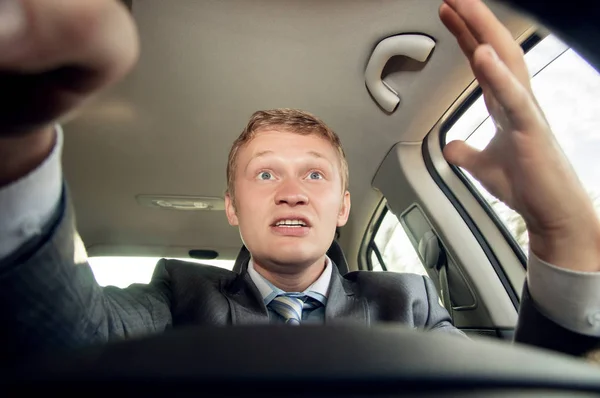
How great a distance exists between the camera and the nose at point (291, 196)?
4.00 ft

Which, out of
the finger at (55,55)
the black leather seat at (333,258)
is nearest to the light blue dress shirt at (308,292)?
the black leather seat at (333,258)

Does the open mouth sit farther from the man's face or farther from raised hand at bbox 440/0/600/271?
raised hand at bbox 440/0/600/271

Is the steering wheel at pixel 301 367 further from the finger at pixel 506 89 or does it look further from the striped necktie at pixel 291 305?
the striped necktie at pixel 291 305

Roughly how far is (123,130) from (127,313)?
1.04m

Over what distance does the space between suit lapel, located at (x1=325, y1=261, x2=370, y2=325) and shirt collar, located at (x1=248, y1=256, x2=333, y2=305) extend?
2cm

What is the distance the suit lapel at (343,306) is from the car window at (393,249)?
0.84 meters

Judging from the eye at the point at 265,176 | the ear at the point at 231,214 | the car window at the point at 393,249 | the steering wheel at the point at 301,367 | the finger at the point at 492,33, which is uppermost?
the finger at the point at 492,33

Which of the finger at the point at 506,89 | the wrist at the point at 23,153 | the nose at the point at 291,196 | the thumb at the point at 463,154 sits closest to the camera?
the wrist at the point at 23,153

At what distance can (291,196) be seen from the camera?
1.22 metres

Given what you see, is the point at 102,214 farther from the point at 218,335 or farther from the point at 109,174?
the point at 218,335

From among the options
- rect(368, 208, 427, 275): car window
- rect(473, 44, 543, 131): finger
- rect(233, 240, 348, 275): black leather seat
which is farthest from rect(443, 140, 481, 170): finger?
rect(368, 208, 427, 275): car window

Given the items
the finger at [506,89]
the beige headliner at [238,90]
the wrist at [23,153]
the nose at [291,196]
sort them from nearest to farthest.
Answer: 1. the wrist at [23,153]
2. the finger at [506,89]
3. the nose at [291,196]
4. the beige headliner at [238,90]

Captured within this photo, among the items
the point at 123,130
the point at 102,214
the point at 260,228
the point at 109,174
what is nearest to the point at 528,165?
the point at 260,228

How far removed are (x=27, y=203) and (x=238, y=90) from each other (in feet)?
3.73
